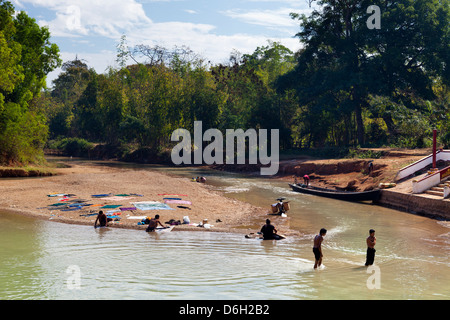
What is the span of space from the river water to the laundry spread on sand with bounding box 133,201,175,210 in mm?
4596

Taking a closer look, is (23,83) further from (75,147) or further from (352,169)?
(75,147)

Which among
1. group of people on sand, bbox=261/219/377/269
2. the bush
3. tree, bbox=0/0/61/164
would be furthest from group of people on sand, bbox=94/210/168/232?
the bush

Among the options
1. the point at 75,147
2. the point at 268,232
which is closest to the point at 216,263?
the point at 268,232

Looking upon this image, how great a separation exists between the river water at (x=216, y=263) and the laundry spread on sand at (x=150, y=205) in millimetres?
4596

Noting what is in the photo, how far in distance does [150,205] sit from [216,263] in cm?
1117

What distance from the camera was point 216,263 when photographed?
→ 15164 millimetres

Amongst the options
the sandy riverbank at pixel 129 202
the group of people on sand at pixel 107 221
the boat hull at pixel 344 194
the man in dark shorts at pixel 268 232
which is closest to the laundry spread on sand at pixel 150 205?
the sandy riverbank at pixel 129 202

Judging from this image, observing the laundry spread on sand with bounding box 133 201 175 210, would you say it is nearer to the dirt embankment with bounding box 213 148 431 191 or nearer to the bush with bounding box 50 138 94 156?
the dirt embankment with bounding box 213 148 431 191

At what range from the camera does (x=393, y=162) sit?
36156mm

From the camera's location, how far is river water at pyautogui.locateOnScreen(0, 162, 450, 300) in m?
12.3

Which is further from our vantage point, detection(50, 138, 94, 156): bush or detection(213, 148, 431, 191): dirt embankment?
detection(50, 138, 94, 156): bush

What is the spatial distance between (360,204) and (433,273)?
53.6 feet
